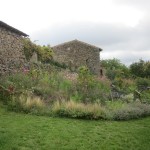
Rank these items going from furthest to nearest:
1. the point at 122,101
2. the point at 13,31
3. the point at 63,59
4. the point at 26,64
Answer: the point at 63,59 < the point at 13,31 < the point at 26,64 < the point at 122,101

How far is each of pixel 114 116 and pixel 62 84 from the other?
16.7 ft

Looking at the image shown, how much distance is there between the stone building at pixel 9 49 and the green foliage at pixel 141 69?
81.9ft

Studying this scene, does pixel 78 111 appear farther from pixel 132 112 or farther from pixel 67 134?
pixel 67 134

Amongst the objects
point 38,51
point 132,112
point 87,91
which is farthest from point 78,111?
point 38,51

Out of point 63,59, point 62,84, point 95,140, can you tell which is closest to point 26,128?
point 95,140

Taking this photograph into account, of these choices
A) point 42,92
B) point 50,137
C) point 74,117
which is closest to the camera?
point 50,137

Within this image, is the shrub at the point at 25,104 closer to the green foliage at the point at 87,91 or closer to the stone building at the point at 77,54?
the green foliage at the point at 87,91

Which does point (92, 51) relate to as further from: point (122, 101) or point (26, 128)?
point (26, 128)

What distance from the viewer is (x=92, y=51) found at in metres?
36.8

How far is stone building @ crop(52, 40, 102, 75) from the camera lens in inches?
1414

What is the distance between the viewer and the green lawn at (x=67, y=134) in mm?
9625

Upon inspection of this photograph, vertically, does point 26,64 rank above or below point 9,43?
below

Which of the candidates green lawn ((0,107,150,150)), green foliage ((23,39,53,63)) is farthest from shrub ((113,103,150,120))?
green foliage ((23,39,53,63))

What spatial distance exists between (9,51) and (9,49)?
0.40 feet
